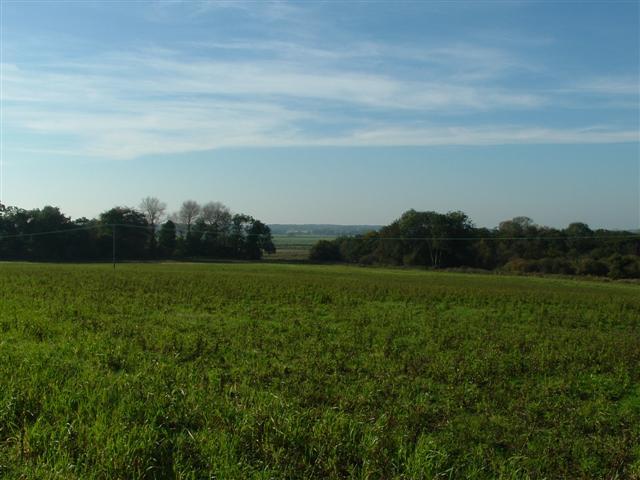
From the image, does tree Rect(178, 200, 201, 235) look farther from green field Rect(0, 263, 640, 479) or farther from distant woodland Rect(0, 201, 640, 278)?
green field Rect(0, 263, 640, 479)

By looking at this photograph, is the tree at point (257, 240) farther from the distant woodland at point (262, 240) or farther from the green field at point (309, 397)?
the green field at point (309, 397)

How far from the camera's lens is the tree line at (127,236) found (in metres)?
84.5

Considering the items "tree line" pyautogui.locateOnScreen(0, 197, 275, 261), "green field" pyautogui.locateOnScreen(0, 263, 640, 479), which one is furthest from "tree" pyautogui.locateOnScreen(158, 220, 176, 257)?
"green field" pyautogui.locateOnScreen(0, 263, 640, 479)

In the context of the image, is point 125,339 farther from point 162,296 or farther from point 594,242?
point 594,242

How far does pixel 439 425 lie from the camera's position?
790 centimetres

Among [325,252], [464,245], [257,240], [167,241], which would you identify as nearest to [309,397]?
[464,245]

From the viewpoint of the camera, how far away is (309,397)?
8773 millimetres

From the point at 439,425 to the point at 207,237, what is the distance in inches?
3381

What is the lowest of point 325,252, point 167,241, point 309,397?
point 309,397

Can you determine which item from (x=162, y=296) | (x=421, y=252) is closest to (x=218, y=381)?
(x=162, y=296)

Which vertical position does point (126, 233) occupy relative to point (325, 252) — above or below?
above

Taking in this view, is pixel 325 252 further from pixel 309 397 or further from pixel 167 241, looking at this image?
pixel 309 397

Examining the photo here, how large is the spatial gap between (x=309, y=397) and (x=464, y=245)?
7289 cm

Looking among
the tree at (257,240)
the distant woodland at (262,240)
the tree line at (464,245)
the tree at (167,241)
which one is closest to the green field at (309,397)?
the tree line at (464,245)
